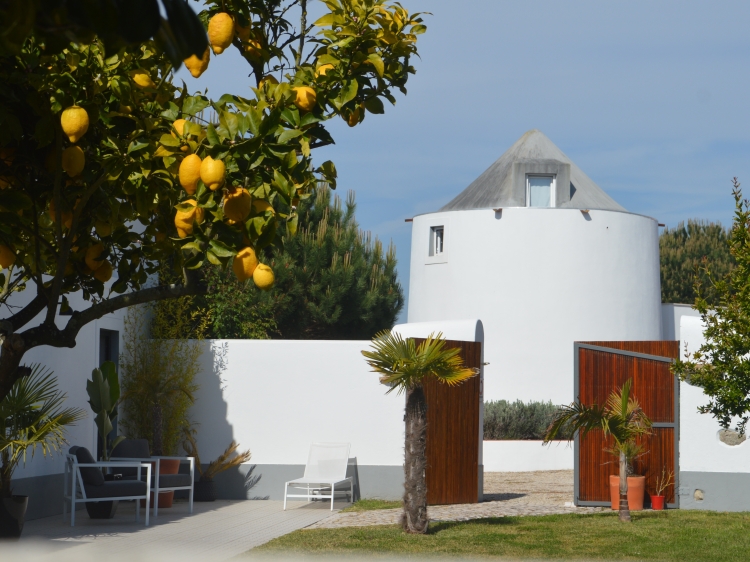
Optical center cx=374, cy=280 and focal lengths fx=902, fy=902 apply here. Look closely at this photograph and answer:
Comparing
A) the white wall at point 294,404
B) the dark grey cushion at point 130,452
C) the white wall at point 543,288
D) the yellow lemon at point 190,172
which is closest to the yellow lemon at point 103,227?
the yellow lemon at point 190,172

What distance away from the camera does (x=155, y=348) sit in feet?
47.2

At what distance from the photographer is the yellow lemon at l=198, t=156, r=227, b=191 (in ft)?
9.18

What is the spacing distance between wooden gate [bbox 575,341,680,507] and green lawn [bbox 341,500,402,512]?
267cm

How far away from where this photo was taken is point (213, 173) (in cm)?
279

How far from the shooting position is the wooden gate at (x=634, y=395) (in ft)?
→ 42.1

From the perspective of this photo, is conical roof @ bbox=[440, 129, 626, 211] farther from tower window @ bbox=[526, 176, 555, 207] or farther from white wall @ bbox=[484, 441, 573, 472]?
white wall @ bbox=[484, 441, 573, 472]

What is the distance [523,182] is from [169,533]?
17.5m

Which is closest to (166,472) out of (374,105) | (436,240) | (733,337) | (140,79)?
(733,337)

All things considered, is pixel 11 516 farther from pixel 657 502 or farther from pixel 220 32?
pixel 657 502

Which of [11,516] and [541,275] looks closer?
[11,516]

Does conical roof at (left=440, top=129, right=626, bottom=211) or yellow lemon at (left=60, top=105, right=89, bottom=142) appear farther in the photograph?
conical roof at (left=440, top=129, right=626, bottom=211)

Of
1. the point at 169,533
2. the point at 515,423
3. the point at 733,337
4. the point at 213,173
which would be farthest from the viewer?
the point at 515,423

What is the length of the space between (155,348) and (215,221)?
11.9m

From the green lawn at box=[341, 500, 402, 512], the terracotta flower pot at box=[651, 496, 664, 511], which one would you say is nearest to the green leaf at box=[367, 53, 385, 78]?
the green lawn at box=[341, 500, 402, 512]
